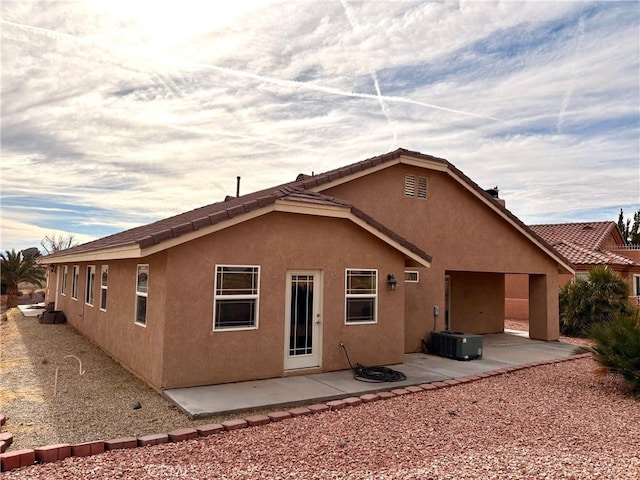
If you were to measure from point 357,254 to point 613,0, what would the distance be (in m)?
8.05

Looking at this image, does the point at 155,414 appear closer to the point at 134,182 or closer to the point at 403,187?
the point at 403,187

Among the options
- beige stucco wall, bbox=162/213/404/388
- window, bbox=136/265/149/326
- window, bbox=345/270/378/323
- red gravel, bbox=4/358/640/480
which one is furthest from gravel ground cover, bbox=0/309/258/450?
window, bbox=345/270/378/323

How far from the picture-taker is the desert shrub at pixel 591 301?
17969mm

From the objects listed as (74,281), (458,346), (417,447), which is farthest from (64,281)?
(417,447)

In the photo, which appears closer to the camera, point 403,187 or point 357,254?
point 357,254

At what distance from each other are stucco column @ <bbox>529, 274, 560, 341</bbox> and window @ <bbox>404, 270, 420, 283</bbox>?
6.43 m

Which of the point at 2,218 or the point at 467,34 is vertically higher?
the point at 467,34

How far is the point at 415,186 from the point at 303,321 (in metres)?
6.22

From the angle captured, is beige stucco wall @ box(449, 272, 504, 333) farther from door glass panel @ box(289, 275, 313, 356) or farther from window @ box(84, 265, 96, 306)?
window @ box(84, 265, 96, 306)

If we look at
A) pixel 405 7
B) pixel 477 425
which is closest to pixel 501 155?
pixel 405 7

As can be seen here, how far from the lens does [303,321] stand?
9.86 meters

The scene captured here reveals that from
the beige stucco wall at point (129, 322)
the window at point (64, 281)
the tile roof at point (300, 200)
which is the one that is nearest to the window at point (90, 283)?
the beige stucco wall at point (129, 322)

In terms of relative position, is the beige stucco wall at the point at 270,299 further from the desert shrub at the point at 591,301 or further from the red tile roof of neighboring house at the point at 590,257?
the red tile roof of neighboring house at the point at 590,257

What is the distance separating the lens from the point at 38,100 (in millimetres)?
10984
